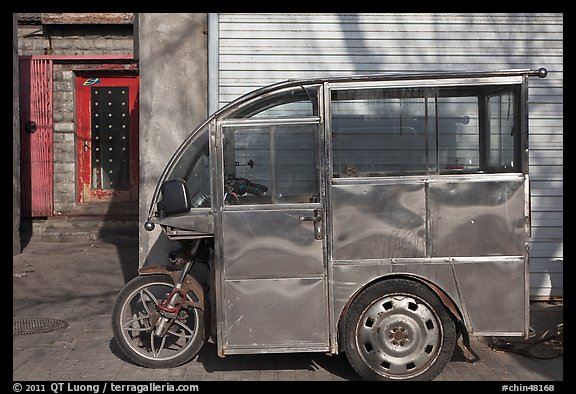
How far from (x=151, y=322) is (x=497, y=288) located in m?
3.10

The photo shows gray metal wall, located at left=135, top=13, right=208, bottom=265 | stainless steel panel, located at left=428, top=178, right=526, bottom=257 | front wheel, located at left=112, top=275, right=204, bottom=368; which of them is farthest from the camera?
gray metal wall, located at left=135, top=13, right=208, bottom=265

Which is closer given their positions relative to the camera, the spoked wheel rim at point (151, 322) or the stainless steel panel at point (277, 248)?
the stainless steel panel at point (277, 248)

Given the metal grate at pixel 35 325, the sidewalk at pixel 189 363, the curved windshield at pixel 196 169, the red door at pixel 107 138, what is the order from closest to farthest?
Result: the curved windshield at pixel 196 169 → the sidewalk at pixel 189 363 → the metal grate at pixel 35 325 → the red door at pixel 107 138

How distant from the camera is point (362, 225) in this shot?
5281mm

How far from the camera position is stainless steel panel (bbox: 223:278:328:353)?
5297 millimetres

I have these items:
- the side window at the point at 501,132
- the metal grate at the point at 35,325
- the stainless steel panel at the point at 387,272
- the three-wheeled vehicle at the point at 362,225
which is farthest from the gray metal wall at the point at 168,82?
the side window at the point at 501,132

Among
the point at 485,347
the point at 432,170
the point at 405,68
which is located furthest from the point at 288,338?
the point at 405,68

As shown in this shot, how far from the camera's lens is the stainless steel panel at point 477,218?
5.23 metres

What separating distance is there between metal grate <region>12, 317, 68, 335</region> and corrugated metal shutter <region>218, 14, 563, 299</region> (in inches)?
132

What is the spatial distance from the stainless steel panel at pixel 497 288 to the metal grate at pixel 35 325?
468 centimetres

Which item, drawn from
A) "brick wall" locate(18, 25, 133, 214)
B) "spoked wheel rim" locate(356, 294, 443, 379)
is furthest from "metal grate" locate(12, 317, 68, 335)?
"brick wall" locate(18, 25, 133, 214)

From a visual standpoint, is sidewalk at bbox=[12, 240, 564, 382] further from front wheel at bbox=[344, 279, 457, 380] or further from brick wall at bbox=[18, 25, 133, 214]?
brick wall at bbox=[18, 25, 133, 214]

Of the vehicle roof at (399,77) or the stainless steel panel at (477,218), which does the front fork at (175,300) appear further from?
the stainless steel panel at (477,218)

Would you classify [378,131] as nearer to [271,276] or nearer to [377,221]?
[377,221]
